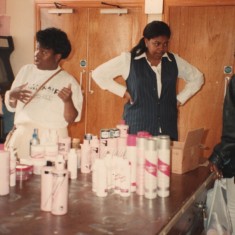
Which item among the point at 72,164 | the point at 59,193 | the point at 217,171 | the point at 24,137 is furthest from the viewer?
the point at 24,137

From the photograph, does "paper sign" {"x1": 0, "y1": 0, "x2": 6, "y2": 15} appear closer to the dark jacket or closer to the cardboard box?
the cardboard box

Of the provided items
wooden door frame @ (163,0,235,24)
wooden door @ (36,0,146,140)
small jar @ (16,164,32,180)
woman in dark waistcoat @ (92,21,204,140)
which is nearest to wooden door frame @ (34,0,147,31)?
wooden door @ (36,0,146,140)

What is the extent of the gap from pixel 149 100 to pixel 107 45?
6.06 ft

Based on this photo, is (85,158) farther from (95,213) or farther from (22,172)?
(95,213)

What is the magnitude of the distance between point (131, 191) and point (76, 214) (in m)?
0.32

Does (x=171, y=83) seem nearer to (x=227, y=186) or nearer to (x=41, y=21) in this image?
(x=227, y=186)

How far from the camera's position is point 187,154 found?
1.96 m

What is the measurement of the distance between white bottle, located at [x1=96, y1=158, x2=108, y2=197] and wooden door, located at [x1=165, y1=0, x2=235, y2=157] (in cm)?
264

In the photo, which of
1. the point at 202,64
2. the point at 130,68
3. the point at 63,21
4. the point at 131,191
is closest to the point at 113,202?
the point at 131,191

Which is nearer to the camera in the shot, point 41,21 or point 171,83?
point 171,83

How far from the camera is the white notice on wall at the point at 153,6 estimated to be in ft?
13.2

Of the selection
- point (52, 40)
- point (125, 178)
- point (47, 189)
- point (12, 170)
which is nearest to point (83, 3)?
point (52, 40)

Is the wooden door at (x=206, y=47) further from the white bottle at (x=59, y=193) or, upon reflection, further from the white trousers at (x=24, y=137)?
the white bottle at (x=59, y=193)

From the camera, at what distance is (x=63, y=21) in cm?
443
